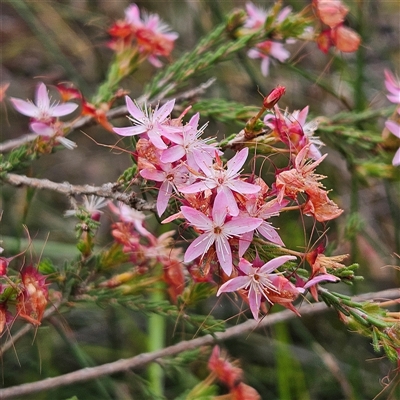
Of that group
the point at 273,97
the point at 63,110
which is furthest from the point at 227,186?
the point at 63,110

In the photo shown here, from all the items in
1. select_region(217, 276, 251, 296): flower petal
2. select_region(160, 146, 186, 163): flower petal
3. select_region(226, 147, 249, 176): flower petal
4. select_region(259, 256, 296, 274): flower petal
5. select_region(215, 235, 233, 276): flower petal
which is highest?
select_region(160, 146, 186, 163): flower petal

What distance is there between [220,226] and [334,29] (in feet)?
2.06

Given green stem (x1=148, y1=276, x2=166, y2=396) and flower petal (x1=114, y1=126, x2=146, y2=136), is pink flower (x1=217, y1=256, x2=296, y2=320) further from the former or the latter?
green stem (x1=148, y1=276, x2=166, y2=396)

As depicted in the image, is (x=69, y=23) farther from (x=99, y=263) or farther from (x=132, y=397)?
(x=99, y=263)

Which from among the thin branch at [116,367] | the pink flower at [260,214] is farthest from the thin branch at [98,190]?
the thin branch at [116,367]

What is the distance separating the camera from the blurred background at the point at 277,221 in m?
1.43

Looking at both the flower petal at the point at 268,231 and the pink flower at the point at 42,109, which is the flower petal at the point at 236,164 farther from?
the pink flower at the point at 42,109

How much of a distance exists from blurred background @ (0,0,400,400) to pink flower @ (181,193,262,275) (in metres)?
0.48

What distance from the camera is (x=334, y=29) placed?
1.07 m

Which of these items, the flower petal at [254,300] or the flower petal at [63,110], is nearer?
the flower petal at [254,300]

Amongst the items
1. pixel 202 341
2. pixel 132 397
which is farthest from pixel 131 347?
pixel 202 341

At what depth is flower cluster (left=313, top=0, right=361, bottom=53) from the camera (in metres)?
1.02

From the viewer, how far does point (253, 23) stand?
1204 mm

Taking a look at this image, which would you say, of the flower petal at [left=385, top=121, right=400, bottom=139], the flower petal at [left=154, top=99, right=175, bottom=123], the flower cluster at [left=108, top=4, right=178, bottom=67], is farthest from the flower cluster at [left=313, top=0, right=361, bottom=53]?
the flower petal at [left=154, top=99, right=175, bottom=123]
